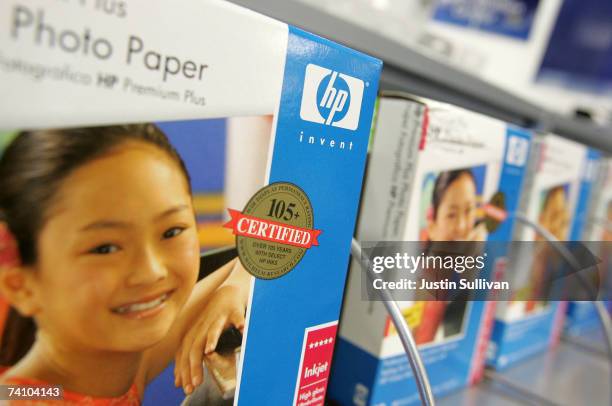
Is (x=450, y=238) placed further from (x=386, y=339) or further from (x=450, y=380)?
(x=450, y=380)

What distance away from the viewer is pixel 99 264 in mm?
365

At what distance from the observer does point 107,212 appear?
1.18 feet

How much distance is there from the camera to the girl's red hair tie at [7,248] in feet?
1.07

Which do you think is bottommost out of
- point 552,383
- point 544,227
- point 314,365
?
point 552,383

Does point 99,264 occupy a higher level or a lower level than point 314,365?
higher

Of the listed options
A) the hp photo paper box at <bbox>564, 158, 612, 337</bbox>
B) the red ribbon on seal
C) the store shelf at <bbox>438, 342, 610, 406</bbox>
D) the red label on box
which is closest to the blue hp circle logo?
the red ribbon on seal

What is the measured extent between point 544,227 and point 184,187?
0.94 m

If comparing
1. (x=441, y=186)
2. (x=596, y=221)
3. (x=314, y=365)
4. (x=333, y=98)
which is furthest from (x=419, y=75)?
(x=596, y=221)

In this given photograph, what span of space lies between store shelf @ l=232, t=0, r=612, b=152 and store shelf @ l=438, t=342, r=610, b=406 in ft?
1.95

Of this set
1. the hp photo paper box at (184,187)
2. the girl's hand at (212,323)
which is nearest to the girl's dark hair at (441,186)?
the hp photo paper box at (184,187)

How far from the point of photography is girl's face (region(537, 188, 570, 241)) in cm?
108

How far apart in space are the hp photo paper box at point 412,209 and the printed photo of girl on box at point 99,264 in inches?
10.8

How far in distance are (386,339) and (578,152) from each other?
0.78m

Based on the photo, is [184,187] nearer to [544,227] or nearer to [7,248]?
[7,248]
